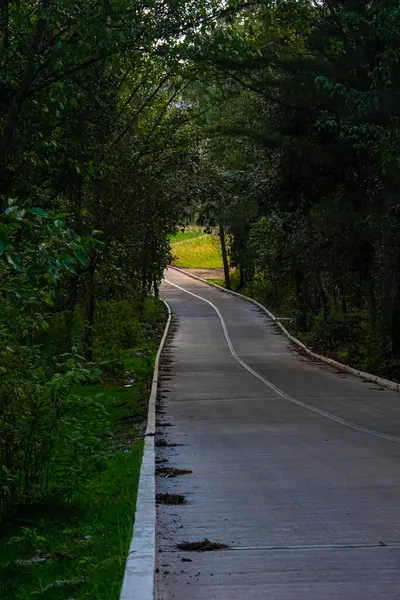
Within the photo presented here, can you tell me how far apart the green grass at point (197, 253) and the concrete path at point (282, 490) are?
80.9m

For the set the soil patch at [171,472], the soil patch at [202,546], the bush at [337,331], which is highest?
the soil patch at [202,546]

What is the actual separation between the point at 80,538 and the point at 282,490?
2.28m

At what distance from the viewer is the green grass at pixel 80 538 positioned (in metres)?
6.07

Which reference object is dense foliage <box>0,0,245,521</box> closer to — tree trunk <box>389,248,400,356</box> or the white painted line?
the white painted line

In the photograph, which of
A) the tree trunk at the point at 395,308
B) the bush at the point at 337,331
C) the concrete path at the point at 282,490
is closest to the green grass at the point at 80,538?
the concrete path at the point at 282,490

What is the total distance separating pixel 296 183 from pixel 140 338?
15.2 metres

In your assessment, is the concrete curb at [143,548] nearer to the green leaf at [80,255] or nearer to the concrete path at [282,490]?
the concrete path at [282,490]

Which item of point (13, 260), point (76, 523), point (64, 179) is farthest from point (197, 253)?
point (13, 260)

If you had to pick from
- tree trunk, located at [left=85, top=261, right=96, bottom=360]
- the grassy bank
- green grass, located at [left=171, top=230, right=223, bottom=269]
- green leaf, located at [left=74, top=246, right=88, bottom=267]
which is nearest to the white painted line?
the grassy bank

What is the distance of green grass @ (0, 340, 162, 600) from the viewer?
19.9ft

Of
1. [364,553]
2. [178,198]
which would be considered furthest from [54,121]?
[178,198]

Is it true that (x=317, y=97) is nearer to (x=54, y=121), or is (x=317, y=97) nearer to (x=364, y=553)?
(x=54, y=121)

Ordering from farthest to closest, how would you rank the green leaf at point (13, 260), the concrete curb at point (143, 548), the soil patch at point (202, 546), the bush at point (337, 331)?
1. the bush at point (337, 331)
2. the soil patch at point (202, 546)
3. the green leaf at point (13, 260)
4. the concrete curb at point (143, 548)

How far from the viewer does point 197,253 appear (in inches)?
4299
